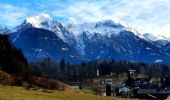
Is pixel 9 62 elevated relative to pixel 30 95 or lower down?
elevated

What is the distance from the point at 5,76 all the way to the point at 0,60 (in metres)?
23.0

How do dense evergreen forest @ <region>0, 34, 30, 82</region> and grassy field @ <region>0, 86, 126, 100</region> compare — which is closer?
grassy field @ <region>0, 86, 126, 100</region>

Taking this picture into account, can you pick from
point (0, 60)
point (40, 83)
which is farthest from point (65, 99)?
point (0, 60)

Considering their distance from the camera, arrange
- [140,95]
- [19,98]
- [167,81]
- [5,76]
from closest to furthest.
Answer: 1. [19,98]
2. [5,76]
3. [140,95]
4. [167,81]

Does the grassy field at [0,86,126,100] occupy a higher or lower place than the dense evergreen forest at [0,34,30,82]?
lower

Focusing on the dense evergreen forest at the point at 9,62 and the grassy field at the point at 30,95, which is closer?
the grassy field at the point at 30,95

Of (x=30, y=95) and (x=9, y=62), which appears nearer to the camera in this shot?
(x=30, y=95)

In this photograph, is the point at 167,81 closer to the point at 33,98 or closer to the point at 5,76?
the point at 5,76

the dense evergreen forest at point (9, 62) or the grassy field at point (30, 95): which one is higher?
the dense evergreen forest at point (9, 62)

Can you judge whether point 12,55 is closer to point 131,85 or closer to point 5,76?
point 5,76

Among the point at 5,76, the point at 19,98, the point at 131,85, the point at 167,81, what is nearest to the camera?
the point at 19,98

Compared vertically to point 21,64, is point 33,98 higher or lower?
lower

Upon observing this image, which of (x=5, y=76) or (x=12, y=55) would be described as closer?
(x=5, y=76)

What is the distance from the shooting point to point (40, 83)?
91.8 m
